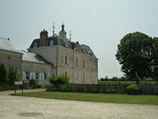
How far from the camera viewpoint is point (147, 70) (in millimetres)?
40688

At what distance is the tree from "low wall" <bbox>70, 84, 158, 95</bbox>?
1670 cm

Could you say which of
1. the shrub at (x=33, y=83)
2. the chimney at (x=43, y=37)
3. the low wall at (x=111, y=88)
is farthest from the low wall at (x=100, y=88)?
the chimney at (x=43, y=37)

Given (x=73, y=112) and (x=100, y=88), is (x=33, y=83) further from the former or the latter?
(x=73, y=112)

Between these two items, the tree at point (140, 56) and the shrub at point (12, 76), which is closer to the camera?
the shrub at point (12, 76)

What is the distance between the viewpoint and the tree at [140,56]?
40156 millimetres

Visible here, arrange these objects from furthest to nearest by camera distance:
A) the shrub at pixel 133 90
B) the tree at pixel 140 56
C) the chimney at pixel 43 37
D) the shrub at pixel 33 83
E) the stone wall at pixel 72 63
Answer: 1. the tree at pixel 140 56
2. the chimney at pixel 43 37
3. the stone wall at pixel 72 63
4. the shrub at pixel 33 83
5. the shrub at pixel 133 90

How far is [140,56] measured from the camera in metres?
40.2

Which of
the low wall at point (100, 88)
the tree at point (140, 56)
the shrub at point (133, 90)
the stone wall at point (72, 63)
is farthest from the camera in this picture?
the tree at point (140, 56)

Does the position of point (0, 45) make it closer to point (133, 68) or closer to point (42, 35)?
point (42, 35)

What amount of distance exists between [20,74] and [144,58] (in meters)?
23.5

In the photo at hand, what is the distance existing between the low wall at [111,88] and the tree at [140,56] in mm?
16699

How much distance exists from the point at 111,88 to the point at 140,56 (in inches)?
707

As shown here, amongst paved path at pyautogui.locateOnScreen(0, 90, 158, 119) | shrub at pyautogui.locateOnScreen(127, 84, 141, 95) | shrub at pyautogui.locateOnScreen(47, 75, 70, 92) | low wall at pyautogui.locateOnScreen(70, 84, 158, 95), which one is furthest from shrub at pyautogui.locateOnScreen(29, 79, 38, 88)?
paved path at pyautogui.locateOnScreen(0, 90, 158, 119)

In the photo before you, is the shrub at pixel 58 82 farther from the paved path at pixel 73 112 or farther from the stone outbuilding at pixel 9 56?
the paved path at pixel 73 112
